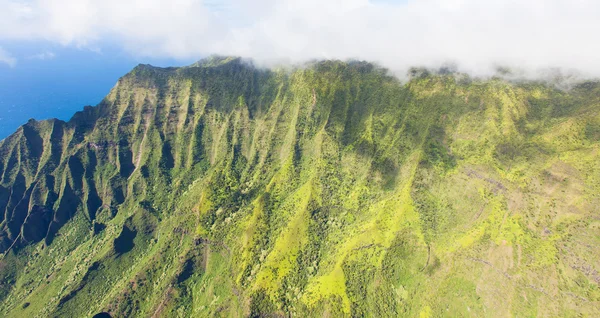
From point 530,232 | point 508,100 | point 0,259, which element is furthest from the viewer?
point 0,259

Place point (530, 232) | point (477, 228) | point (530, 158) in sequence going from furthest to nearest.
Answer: point (530, 158), point (477, 228), point (530, 232)

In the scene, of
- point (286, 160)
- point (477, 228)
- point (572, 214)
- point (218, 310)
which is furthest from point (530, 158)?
point (218, 310)

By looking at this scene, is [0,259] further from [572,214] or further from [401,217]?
[572,214]

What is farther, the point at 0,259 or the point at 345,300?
the point at 0,259

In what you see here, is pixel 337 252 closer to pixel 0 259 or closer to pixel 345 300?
pixel 345 300

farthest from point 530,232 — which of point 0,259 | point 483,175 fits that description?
point 0,259

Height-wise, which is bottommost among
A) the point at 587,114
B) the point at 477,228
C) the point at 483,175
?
the point at 477,228

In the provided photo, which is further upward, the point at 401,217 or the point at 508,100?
the point at 508,100
